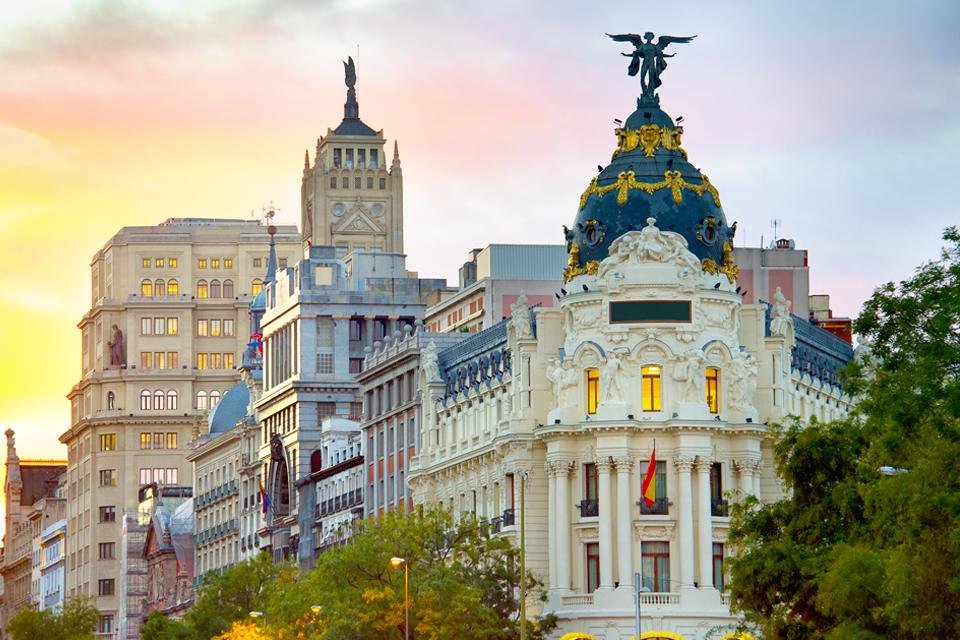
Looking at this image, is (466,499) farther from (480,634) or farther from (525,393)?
(480,634)

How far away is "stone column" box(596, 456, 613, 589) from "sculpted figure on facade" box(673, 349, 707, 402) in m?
5.15

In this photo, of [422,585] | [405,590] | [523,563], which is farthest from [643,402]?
[405,590]

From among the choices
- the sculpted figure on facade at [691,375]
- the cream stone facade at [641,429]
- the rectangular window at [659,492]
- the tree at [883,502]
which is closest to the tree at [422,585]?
the cream stone facade at [641,429]

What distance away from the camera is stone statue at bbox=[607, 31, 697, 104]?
161 metres

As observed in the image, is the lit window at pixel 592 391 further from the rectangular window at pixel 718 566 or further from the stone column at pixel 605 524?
the rectangular window at pixel 718 566

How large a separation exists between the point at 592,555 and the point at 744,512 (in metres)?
23.0

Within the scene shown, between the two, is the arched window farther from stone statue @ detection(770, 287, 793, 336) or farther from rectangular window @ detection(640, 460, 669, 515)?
stone statue @ detection(770, 287, 793, 336)

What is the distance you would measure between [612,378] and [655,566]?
30.8 feet

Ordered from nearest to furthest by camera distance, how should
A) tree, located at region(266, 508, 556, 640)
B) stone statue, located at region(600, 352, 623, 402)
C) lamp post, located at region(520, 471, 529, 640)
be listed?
lamp post, located at region(520, 471, 529, 640), tree, located at region(266, 508, 556, 640), stone statue, located at region(600, 352, 623, 402)

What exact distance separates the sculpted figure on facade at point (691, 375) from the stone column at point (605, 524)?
515 centimetres

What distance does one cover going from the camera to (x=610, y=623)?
149 meters

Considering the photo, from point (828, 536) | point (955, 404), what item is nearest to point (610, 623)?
point (828, 536)

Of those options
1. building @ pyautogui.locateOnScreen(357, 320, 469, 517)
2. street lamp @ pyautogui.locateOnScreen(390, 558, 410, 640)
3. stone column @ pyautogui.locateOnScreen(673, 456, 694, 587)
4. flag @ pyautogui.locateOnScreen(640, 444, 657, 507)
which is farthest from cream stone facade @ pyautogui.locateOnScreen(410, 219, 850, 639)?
building @ pyautogui.locateOnScreen(357, 320, 469, 517)

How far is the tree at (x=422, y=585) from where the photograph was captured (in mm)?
143375
